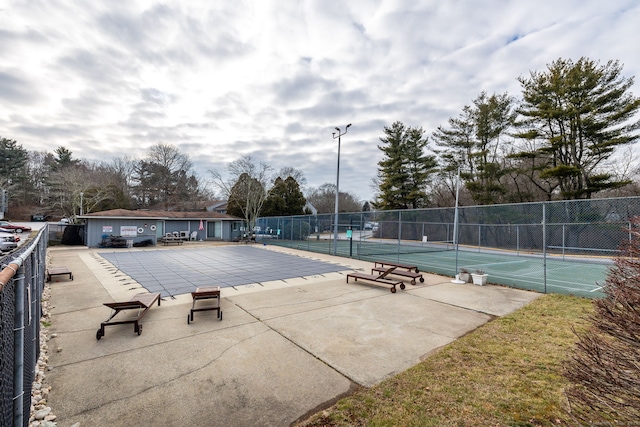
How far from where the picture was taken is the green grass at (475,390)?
2.75 meters

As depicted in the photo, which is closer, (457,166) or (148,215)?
(148,215)

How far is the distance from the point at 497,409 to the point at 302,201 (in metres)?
34.6

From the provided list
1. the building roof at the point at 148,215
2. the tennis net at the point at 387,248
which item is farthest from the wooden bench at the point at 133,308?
the building roof at the point at 148,215

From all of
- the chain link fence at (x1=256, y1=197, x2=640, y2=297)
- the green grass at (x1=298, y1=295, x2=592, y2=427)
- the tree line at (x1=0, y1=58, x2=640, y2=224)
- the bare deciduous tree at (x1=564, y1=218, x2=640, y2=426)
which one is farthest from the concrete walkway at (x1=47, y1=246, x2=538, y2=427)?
the tree line at (x1=0, y1=58, x2=640, y2=224)

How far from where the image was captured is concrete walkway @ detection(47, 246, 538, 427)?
305 cm

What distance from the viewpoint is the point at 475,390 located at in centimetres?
322

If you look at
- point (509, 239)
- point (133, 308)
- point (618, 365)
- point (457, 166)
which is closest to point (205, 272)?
point (133, 308)

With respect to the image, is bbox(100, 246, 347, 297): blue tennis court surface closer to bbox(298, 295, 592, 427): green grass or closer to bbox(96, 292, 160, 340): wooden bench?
bbox(96, 292, 160, 340): wooden bench

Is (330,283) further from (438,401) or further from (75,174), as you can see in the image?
(75,174)

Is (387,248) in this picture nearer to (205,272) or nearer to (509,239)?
(509,239)

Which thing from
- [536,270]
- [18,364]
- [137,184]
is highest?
[137,184]

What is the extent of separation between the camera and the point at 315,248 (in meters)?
20.4

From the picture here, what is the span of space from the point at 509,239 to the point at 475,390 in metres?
20.3

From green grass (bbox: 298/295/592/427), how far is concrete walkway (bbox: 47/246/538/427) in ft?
1.00
